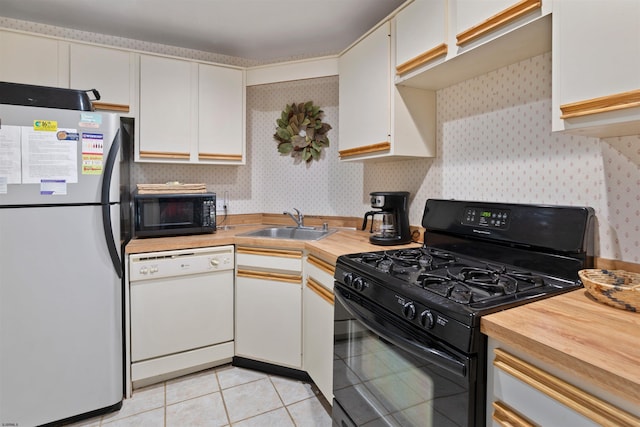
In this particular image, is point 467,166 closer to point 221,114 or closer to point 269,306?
point 269,306

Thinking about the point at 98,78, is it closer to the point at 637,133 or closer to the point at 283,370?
the point at 283,370

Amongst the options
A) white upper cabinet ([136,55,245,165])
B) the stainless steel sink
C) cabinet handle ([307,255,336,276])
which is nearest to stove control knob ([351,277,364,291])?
cabinet handle ([307,255,336,276])

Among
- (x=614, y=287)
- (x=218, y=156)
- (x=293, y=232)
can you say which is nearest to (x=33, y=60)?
(x=218, y=156)

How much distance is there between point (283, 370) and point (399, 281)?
1352 millimetres

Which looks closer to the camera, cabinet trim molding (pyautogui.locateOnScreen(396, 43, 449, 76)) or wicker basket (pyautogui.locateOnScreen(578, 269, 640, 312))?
wicker basket (pyautogui.locateOnScreen(578, 269, 640, 312))

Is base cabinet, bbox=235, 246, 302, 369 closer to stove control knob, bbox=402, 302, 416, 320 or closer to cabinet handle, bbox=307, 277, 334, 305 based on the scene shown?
cabinet handle, bbox=307, 277, 334, 305

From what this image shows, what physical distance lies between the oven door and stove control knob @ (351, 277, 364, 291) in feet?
0.15

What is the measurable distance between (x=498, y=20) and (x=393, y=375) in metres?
1.34

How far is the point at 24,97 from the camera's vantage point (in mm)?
1623

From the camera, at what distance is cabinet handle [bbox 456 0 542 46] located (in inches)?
43.2

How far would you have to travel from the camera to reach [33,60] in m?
1.99

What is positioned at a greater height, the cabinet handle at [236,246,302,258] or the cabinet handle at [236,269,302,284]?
the cabinet handle at [236,246,302,258]

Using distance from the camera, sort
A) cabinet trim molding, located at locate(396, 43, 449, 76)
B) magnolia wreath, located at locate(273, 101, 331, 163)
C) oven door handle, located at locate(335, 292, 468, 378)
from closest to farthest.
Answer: oven door handle, located at locate(335, 292, 468, 378) < cabinet trim molding, located at locate(396, 43, 449, 76) < magnolia wreath, located at locate(273, 101, 331, 163)

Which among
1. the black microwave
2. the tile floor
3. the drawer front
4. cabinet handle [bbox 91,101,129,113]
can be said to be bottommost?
the tile floor
